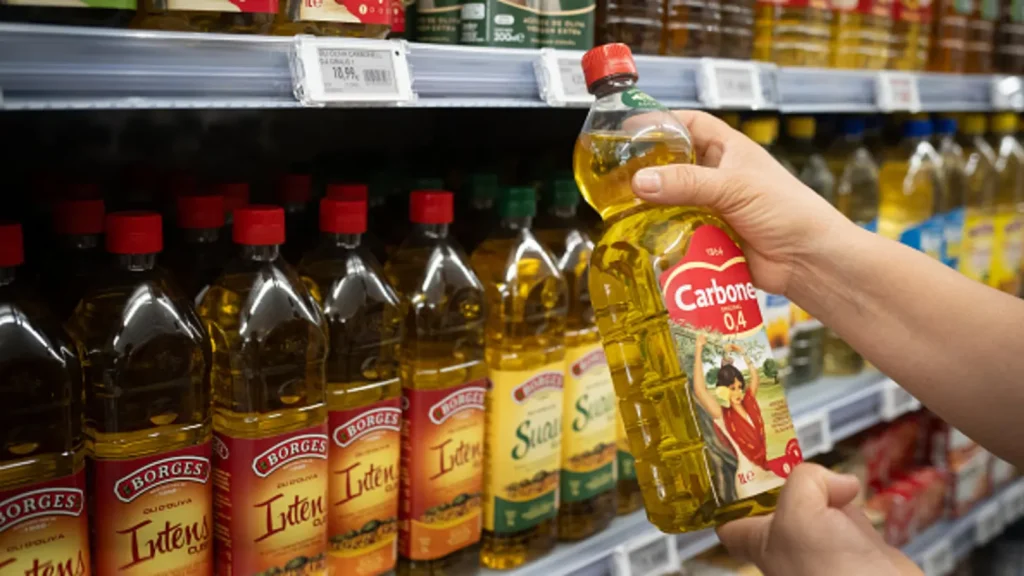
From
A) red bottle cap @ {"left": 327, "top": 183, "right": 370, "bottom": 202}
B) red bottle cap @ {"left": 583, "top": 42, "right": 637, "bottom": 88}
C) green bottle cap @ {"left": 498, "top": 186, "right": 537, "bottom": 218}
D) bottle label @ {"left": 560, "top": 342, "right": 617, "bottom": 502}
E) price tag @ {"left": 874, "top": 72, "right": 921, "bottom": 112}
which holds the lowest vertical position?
bottle label @ {"left": 560, "top": 342, "right": 617, "bottom": 502}

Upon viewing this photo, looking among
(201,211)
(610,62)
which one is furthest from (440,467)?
(610,62)

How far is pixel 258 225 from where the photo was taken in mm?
1081

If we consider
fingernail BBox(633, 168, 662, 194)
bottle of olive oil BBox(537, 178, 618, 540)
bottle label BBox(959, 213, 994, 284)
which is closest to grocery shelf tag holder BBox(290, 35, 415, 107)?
fingernail BBox(633, 168, 662, 194)

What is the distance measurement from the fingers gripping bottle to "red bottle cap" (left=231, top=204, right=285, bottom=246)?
15.7 inches

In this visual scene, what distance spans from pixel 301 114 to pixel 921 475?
6.10ft

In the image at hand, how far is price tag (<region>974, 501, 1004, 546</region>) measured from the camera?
2609 millimetres

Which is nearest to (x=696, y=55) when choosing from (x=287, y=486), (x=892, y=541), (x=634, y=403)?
(x=634, y=403)

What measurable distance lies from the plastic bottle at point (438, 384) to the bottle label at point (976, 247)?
61.1 inches

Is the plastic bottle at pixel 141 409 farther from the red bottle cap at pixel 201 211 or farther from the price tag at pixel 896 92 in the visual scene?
the price tag at pixel 896 92

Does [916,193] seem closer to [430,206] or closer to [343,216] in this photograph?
[430,206]

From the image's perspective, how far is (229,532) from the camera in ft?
3.60

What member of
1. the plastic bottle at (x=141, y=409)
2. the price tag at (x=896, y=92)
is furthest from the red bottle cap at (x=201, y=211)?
the price tag at (x=896, y=92)

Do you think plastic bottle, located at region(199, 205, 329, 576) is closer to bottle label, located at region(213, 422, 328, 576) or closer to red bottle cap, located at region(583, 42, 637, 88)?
bottle label, located at region(213, 422, 328, 576)

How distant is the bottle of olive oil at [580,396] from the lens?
4.85 feet
